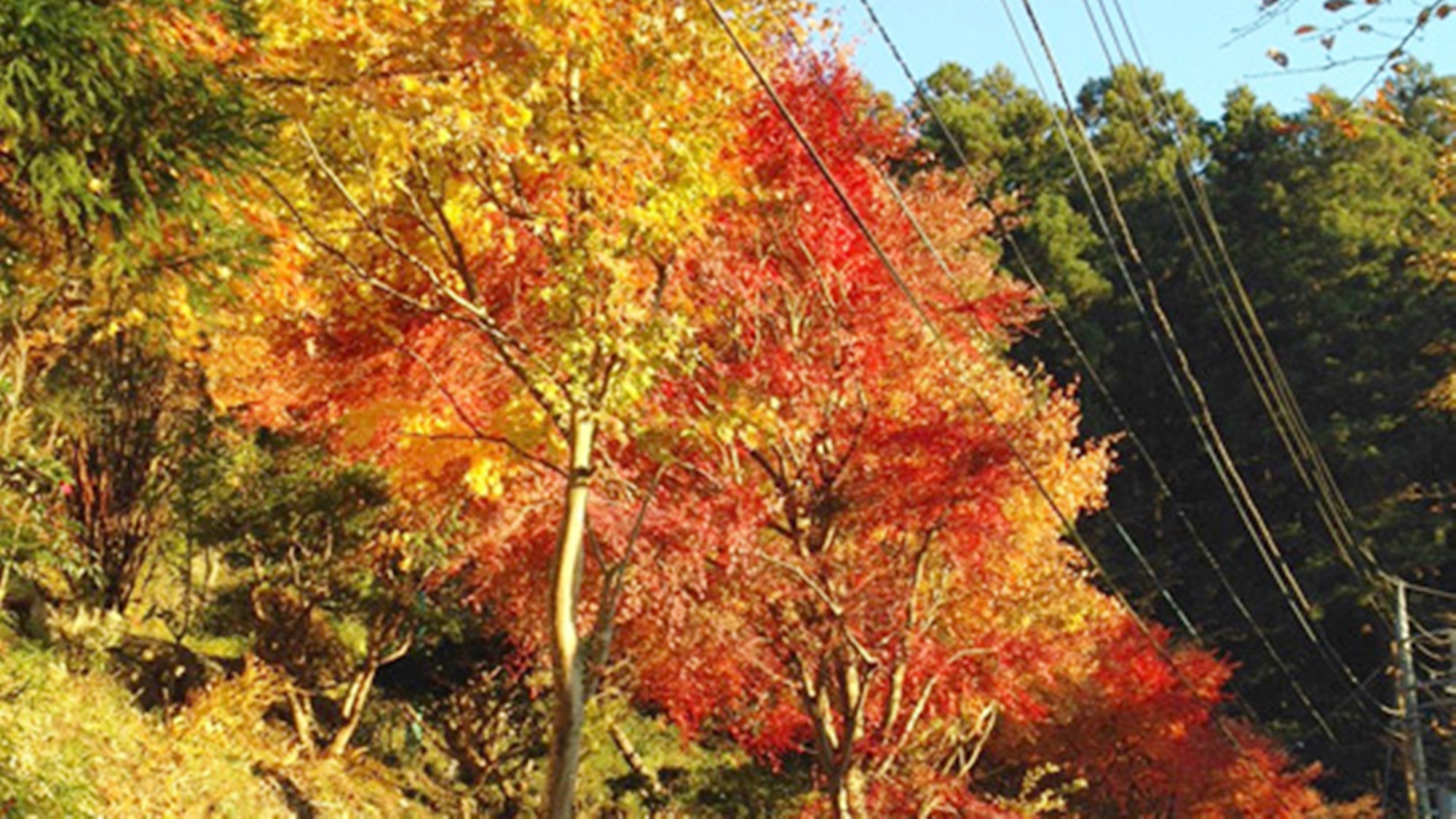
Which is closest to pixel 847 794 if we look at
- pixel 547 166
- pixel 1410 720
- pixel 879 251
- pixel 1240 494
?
pixel 547 166

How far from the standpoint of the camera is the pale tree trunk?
6.57 metres

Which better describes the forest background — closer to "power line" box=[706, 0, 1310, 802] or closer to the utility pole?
"power line" box=[706, 0, 1310, 802]

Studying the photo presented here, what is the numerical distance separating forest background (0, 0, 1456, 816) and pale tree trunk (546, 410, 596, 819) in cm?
3

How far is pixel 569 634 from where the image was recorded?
6.82 m

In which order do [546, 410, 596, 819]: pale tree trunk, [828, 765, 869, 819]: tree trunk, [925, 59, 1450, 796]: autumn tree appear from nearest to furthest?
1. [546, 410, 596, 819]: pale tree trunk
2. [828, 765, 869, 819]: tree trunk
3. [925, 59, 1450, 796]: autumn tree

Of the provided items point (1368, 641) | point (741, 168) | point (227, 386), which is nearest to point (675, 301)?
point (741, 168)

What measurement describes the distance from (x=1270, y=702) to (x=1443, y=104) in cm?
2365

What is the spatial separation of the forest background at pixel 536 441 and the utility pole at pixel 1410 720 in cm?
181

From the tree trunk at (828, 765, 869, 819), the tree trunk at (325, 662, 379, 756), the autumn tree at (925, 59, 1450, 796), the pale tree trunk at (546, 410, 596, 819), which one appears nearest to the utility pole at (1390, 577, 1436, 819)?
the autumn tree at (925, 59, 1450, 796)

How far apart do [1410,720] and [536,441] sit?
12860mm

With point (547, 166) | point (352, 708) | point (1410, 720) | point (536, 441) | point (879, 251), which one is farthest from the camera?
point (1410, 720)

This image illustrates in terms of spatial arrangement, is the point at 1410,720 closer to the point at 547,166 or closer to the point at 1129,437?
the point at 1129,437

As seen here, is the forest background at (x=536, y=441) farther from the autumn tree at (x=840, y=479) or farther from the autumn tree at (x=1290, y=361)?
the autumn tree at (x=1290, y=361)

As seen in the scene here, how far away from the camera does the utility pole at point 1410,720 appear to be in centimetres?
1474
